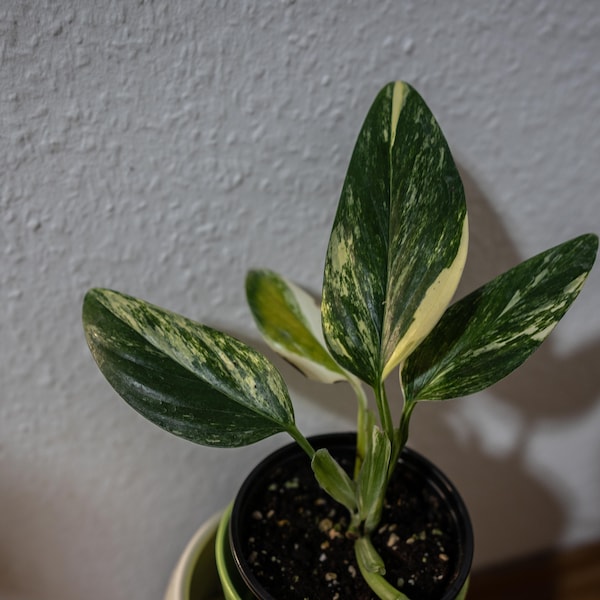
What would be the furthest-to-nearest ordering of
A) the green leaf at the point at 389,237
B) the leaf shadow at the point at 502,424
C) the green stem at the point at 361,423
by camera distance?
the leaf shadow at the point at 502,424 < the green stem at the point at 361,423 < the green leaf at the point at 389,237

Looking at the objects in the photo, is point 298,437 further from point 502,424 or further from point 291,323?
point 502,424

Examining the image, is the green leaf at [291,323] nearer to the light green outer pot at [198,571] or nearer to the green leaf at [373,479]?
the green leaf at [373,479]

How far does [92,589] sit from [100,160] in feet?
1.74

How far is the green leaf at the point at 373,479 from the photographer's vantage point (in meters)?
0.44

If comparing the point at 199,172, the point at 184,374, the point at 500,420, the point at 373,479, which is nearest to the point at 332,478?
the point at 373,479

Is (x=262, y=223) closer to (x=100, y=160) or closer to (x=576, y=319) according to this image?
(x=100, y=160)

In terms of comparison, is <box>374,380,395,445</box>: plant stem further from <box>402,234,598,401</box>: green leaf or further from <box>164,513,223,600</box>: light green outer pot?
<box>164,513,223,600</box>: light green outer pot

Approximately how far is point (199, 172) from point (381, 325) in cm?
21

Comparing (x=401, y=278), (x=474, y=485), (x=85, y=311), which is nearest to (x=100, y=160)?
(x=85, y=311)

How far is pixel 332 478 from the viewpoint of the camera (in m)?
0.47

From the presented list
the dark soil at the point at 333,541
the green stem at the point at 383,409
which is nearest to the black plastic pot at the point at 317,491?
the dark soil at the point at 333,541

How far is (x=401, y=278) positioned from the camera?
42cm

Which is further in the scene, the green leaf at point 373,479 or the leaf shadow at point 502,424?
the leaf shadow at point 502,424

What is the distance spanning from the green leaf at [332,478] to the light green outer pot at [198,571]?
18cm
